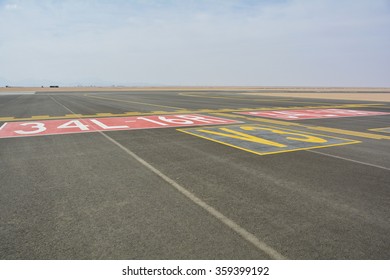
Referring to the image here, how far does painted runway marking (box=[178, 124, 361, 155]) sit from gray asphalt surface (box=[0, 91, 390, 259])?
2.24 ft

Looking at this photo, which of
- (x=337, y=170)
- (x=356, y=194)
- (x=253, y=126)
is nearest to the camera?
(x=356, y=194)

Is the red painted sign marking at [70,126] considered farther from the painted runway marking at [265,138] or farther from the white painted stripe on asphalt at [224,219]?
the white painted stripe on asphalt at [224,219]

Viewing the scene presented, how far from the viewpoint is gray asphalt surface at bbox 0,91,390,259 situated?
3773 mm

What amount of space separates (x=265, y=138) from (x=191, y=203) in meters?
6.84

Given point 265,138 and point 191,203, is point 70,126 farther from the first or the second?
point 191,203

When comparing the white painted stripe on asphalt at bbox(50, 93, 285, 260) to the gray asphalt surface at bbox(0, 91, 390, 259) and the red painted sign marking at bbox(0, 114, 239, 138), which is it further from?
the red painted sign marking at bbox(0, 114, 239, 138)

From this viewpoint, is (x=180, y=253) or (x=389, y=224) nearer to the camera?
(x=180, y=253)

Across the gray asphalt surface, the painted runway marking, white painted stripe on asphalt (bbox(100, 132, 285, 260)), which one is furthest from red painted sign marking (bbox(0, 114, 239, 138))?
white painted stripe on asphalt (bbox(100, 132, 285, 260))

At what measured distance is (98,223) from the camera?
441 cm

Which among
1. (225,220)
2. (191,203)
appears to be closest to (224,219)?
(225,220)

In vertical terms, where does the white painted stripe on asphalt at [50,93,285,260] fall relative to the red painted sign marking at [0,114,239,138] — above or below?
below
